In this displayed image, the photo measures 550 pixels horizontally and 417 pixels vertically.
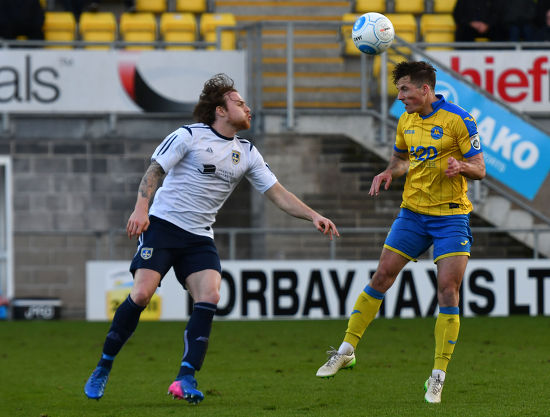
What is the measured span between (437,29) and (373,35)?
30.2ft

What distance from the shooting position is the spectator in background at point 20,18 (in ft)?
55.1

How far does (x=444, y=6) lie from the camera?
60.6ft

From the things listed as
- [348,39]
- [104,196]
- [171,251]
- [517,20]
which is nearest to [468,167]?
[171,251]

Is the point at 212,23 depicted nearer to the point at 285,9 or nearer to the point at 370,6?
the point at 285,9

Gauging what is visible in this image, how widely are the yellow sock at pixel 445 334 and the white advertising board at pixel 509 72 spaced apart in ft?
30.5

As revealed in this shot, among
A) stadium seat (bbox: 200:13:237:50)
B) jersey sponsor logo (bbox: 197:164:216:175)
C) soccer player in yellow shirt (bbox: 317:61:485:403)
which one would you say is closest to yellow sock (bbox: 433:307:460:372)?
soccer player in yellow shirt (bbox: 317:61:485:403)

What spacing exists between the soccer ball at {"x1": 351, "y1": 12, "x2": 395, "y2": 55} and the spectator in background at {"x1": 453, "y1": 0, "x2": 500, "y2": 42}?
27.8 ft

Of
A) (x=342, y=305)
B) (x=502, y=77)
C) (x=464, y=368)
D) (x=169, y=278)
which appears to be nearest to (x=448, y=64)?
(x=502, y=77)

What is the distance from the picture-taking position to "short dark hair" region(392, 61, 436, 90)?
24.4 feet

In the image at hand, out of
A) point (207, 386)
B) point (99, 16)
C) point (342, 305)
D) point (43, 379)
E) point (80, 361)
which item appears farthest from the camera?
point (99, 16)

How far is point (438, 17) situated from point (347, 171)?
3.42 m

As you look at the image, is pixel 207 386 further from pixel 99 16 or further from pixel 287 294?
pixel 99 16

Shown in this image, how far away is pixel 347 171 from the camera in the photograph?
16.5m

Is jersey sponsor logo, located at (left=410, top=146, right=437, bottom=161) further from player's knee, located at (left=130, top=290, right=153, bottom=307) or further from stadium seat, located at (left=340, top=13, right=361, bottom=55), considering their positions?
stadium seat, located at (left=340, top=13, right=361, bottom=55)
